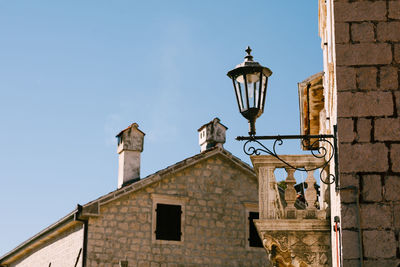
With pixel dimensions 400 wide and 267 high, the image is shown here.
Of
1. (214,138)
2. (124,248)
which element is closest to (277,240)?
(124,248)

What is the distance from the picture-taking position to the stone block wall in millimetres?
5980

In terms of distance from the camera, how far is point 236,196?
17.7 metres

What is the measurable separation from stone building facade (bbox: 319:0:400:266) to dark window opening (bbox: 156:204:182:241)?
10.8 m

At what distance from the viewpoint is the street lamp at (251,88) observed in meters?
6.76

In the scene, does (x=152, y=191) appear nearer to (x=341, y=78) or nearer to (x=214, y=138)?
(x=214, y=138)

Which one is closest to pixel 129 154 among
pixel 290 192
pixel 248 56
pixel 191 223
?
pixel 191 223

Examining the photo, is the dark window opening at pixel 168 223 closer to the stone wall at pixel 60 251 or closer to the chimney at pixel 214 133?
the stone wall at pixel 60 251

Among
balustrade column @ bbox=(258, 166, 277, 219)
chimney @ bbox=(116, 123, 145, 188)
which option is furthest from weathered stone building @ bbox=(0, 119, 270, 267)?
balustrade column @ bbox=(258, 166, 277, 219)

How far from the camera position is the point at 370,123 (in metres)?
6.22

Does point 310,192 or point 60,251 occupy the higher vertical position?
point 310,192

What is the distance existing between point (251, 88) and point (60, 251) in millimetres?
12156

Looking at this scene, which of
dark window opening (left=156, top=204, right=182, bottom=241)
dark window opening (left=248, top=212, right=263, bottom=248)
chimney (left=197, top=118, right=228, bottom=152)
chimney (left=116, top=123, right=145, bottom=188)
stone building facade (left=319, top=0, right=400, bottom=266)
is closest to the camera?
stone building facade (left=319, top=0, right=400, bottom=266)

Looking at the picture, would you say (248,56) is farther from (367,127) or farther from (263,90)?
(367,127)

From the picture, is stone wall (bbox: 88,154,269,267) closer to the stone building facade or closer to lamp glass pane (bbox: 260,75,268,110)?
lamp glass pane (bbox: 260,75,268,110)
